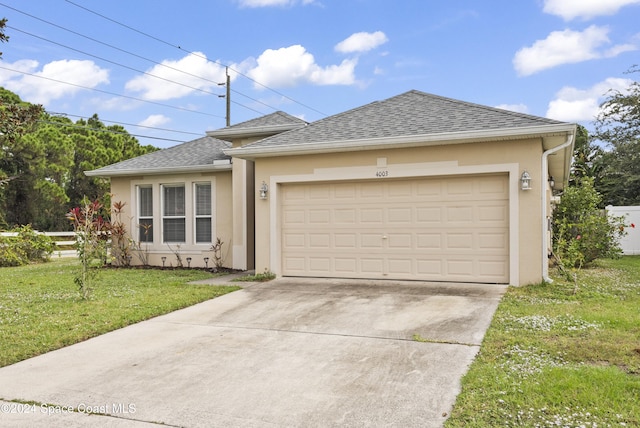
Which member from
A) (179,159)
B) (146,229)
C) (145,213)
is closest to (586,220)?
(179,159)

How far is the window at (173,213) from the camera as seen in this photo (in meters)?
13.3

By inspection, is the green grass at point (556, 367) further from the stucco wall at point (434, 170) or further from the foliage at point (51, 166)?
the foliage at point (51, 166)

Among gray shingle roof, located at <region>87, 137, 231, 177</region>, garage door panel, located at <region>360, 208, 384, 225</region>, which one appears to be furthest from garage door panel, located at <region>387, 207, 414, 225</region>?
gray shingle roof, located at <region>87, 137, 231, 177</region>

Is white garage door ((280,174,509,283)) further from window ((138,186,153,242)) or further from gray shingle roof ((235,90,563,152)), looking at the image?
window ((138,186,153,242))

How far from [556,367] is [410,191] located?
17.9 feet

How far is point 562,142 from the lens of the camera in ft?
28.5

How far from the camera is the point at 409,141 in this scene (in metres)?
9.05

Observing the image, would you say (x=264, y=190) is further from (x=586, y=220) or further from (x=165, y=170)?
(x=586, y=220)

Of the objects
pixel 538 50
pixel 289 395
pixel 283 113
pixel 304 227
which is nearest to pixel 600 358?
pixel 289 395

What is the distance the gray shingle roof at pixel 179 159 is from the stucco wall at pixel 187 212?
315mm

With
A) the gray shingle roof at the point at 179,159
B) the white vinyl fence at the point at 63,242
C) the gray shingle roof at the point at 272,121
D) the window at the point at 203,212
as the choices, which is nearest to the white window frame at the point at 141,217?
the gray shingle roof at the point at 179,159

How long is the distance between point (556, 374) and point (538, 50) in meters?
15.5

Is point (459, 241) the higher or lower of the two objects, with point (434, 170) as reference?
lower

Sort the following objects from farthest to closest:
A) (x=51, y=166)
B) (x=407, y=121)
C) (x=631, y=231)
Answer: (x=51, y=166) → (x=631, y=231) → (x=407, y=121)
